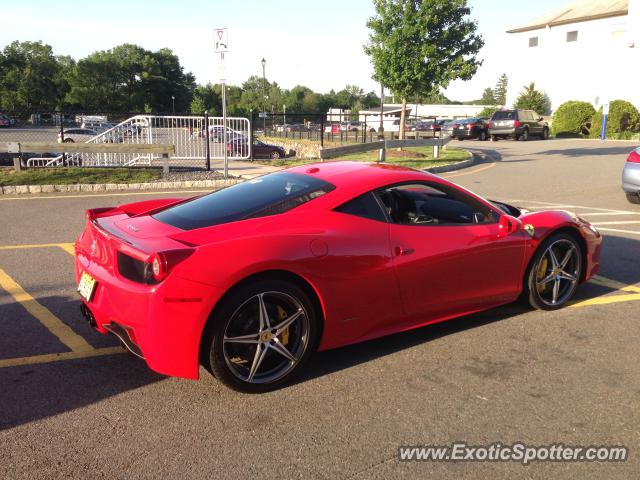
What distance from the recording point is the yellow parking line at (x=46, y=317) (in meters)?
4.10

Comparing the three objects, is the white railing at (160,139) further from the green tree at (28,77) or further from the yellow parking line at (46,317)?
the green tree at (28,77)

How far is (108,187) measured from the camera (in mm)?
12680

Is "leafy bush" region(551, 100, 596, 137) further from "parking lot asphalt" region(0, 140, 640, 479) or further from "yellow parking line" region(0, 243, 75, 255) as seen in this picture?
"yellow parking line" region(0, 243, 75, 255)

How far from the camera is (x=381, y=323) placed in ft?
12.5

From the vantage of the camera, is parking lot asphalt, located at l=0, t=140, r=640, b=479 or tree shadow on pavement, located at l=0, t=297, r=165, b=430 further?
tree shadow on pavement, located at l=0, t=297, r=165, b=430

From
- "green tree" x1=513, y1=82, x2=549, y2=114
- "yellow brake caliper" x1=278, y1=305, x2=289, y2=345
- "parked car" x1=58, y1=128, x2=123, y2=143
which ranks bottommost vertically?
"yellow brake caliper" x1=278, y1=305, x2=289, y2=345

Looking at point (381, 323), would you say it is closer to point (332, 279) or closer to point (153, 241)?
point (332, 279)

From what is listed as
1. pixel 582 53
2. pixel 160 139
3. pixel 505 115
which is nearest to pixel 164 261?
pixel 160 139

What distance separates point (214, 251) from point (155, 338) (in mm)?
584

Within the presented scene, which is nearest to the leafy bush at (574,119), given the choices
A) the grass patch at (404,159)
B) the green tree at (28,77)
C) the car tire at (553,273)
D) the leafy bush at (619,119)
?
the leafy bush at (619,119)

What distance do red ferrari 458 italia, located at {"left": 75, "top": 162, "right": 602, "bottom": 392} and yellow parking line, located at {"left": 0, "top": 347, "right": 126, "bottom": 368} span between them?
1.45 ft

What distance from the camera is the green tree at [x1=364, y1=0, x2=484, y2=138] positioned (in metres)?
18.7

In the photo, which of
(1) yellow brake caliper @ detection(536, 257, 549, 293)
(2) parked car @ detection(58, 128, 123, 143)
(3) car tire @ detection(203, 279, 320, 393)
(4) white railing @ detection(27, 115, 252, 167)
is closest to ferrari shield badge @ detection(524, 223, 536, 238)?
(1) yellow brake caliper @ detection(536, 257, 549, 293)

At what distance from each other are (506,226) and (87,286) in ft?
10.2
